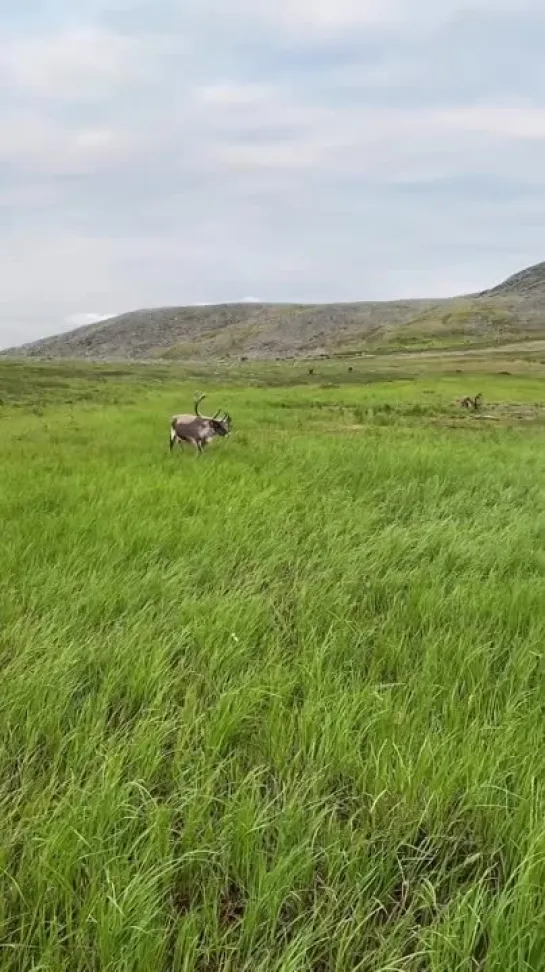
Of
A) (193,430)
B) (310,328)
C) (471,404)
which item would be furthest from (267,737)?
(310,328)

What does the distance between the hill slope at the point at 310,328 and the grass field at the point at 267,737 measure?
89654mm

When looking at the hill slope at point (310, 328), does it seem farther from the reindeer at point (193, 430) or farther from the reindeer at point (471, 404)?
the reindeer at point (193, 430)

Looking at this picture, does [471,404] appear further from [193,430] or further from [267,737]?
[267,737]

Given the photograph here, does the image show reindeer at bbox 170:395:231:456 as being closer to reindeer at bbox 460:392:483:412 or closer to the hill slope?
reindeer at bbox 460:392:483:412

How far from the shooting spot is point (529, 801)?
3000 millimetres

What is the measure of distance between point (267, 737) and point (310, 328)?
14529cm

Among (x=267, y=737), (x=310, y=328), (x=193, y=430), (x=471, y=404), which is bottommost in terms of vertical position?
(x=471, y=404)

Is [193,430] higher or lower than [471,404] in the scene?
higher

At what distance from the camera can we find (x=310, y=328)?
145m

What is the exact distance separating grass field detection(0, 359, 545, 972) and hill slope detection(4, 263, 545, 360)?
8965 centimetres

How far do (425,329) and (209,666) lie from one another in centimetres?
11844

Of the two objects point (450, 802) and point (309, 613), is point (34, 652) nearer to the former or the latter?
point (309, 613)

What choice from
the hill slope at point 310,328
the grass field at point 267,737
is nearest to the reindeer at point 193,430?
the grass field at point 267,737

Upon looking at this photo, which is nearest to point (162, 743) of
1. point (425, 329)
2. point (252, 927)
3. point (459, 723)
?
point (252, 927)
